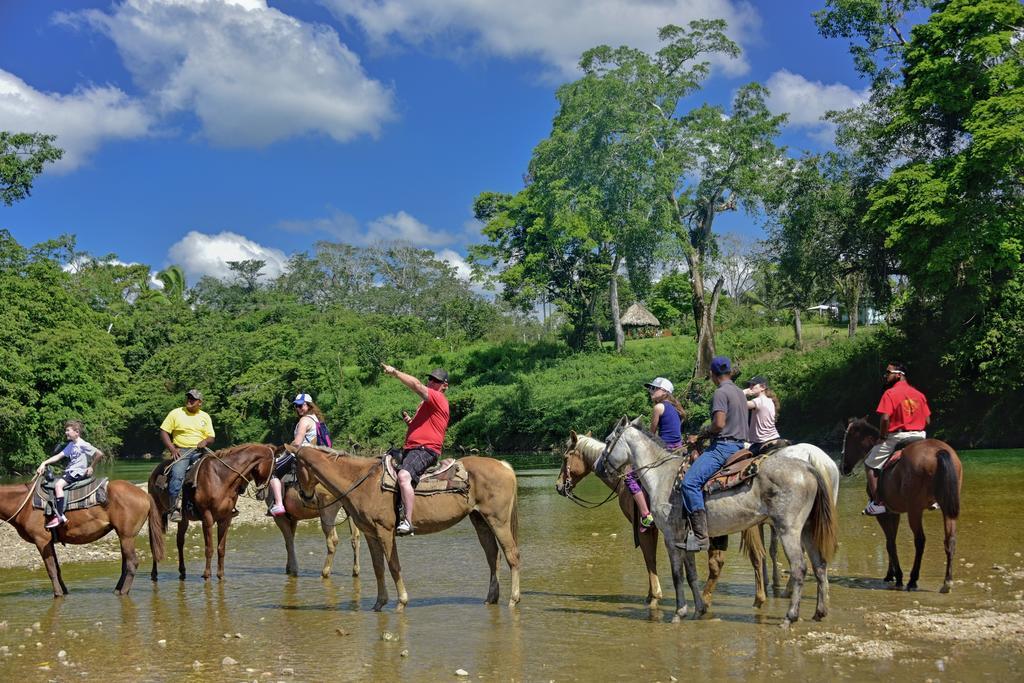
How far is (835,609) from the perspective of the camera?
9.82 m

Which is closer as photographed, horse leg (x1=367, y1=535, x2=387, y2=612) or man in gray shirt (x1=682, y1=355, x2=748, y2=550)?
man in gray shirt (x1=682, y1=355, x2=748, y2=550)

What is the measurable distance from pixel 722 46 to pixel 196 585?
3583 centimetres

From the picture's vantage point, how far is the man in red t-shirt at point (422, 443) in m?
10.5

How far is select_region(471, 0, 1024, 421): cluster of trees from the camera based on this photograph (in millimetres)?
28094

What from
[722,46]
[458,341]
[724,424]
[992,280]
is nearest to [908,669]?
[724,424]

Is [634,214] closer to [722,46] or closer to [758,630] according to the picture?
[722,46]

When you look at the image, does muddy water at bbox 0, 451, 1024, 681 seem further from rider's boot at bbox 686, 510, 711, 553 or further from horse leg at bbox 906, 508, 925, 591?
rider's boot at bbox 686, 510, 711, 553

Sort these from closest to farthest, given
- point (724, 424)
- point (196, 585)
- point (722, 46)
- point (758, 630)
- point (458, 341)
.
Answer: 1. point (758, 630)
2. point (724, 424)
3. point (196, 585)
4. point (722, 46)
5. point (458, 341)

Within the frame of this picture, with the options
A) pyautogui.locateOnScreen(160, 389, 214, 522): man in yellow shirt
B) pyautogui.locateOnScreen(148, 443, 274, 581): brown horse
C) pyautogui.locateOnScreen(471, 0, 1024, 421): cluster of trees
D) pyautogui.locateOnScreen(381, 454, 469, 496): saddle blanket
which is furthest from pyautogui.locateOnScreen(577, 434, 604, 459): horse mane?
pyautogui.locateOnScreen(471, 0, 1024, 421): cluster of trees

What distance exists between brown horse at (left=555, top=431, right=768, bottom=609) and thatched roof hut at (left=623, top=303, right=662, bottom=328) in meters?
57.6

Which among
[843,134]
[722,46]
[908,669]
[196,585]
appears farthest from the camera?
[722,46]

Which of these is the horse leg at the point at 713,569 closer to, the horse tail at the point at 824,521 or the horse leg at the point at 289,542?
the horse tail at the point at 824,521

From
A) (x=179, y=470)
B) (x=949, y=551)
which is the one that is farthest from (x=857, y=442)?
(x=179, y=470)

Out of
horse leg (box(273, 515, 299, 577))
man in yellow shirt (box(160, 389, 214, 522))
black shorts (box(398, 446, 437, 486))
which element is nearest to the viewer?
black shorts (box(398, 446, 437, 486))
